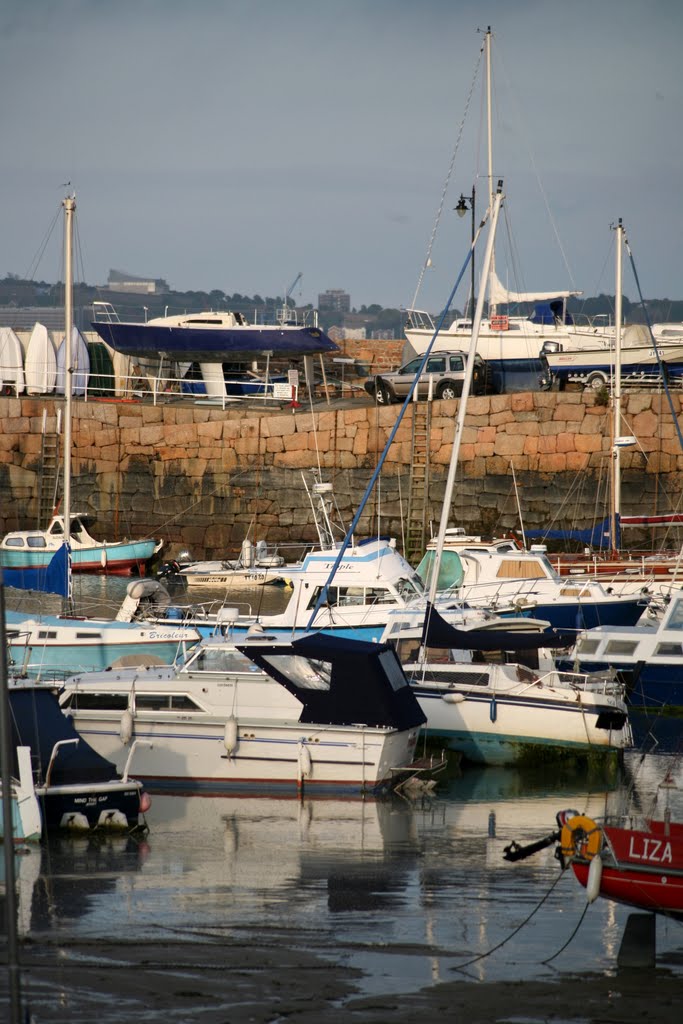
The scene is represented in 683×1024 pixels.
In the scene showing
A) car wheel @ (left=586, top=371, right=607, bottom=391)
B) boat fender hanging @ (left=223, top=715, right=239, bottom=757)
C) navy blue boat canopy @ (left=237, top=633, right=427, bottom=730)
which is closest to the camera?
navy blue boat canopy @ (left=237, top=633, right=427, bottom=730)

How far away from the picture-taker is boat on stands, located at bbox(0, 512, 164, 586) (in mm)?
Answer: 31109

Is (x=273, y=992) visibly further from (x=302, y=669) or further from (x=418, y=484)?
(x=418, y=484)

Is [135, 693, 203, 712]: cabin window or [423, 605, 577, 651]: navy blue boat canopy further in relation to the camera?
[423, 605, 577, 651]: navy blue boat canopy

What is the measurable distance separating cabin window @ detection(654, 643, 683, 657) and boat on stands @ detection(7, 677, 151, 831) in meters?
8.37

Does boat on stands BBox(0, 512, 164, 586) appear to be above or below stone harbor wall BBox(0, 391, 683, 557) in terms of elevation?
below

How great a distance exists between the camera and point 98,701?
14.8m

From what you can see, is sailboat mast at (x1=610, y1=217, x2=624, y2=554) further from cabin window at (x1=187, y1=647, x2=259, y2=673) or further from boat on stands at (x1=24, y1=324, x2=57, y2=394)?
boat on stands at (x1=24, y1=324, x2=57, y2=394)

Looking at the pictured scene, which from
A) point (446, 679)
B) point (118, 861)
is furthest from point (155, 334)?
point (118, 861)

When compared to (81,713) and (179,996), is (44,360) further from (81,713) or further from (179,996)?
(179,996)

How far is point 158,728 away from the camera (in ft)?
48.2

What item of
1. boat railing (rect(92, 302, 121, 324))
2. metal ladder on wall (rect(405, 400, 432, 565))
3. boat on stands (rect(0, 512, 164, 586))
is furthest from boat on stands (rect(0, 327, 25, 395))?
metal ladder on wall (rect(405, 400, 432, 565))

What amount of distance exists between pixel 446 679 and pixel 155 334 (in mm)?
26074

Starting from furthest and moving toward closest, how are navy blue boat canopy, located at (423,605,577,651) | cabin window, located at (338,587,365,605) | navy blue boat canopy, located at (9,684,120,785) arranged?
cabin window, located at (338,587,365,605) < navy blue boat canopy, located at (423,605,577,651) < navy blue boat canopy, located at (9,684,120,785)

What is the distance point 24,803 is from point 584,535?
19796mm
